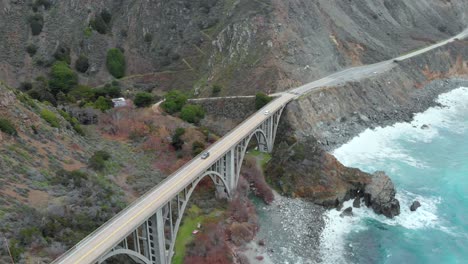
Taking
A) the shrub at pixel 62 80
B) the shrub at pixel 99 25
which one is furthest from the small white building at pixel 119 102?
the shrub at pixel 99 25

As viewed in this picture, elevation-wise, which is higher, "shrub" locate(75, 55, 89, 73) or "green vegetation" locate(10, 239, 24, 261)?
"green vegetation" locate(10, 239, 24, 261)

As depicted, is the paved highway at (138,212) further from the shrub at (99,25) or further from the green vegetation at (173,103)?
the shrub at (99,25)

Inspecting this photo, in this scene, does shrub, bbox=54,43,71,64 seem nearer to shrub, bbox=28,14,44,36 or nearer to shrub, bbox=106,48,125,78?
shrub, bbox=28,14,44,36

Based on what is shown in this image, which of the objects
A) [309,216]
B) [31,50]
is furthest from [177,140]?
[31,50]

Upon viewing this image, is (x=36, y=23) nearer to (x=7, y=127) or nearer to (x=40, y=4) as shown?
(x=40, y=4)

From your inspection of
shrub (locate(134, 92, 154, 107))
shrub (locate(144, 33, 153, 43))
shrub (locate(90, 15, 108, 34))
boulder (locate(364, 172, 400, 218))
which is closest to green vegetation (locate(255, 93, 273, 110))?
shrub (locate(134, 92, 154, 107))

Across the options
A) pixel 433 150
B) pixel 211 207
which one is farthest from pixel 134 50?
pixel 433 150
